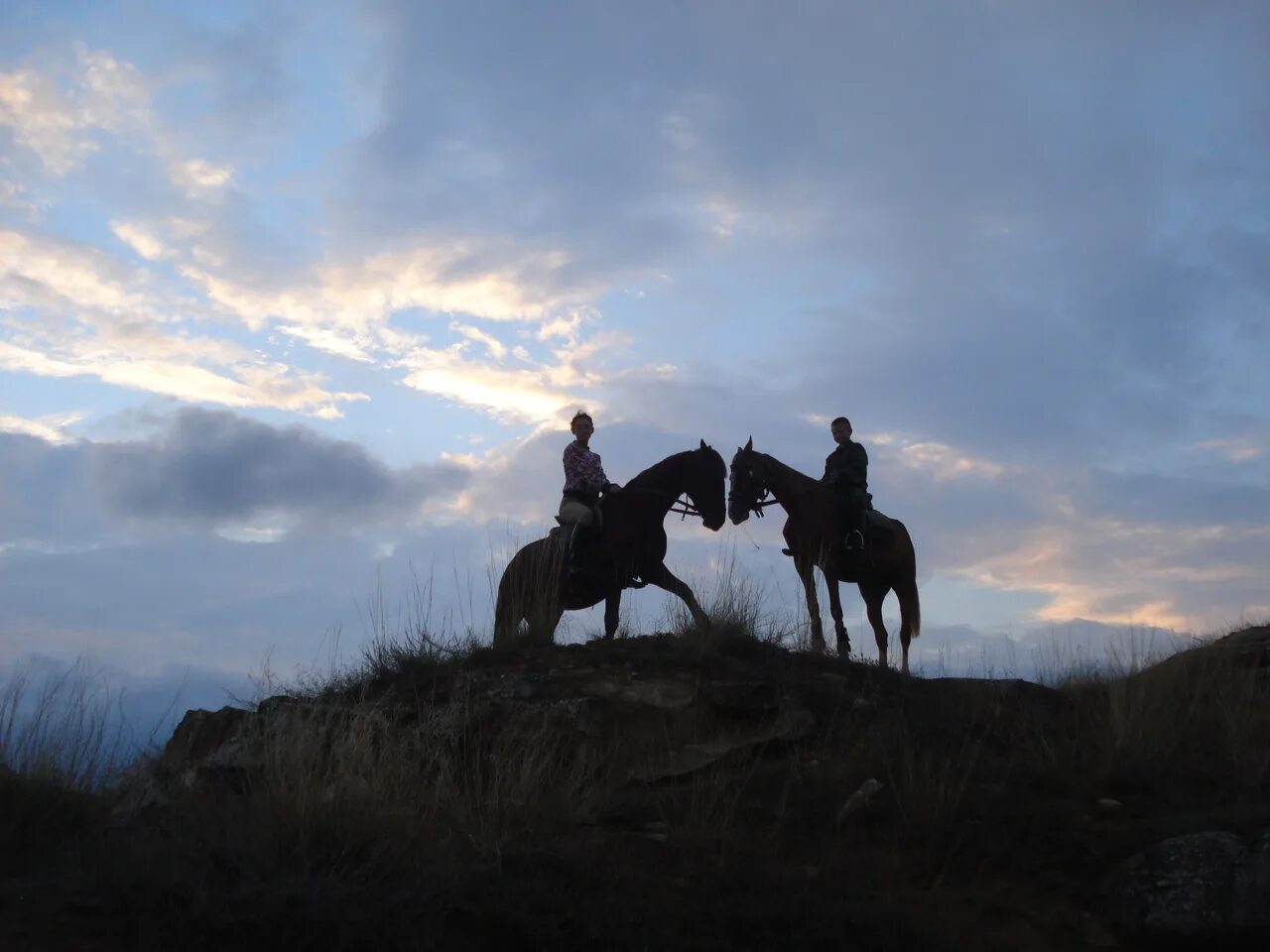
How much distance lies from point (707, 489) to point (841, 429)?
1.88m

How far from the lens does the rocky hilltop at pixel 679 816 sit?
6.20 metres

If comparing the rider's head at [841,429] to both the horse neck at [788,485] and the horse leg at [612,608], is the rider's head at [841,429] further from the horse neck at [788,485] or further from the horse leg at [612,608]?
the horse leg at [612,608]

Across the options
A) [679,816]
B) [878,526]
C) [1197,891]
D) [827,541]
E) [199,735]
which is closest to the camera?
[1197,891]

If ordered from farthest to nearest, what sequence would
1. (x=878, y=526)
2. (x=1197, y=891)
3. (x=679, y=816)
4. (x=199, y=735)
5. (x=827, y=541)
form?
(x=878, y=526), (x=827, y=541), (x=199, y=735), (x=679, y=816), (x=1197, y=891)

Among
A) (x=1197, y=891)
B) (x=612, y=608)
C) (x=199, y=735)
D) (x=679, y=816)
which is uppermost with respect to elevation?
(x=612, y=608)

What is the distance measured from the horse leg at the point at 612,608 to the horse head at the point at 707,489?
160 centimetres

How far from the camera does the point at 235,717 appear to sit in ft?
34.3

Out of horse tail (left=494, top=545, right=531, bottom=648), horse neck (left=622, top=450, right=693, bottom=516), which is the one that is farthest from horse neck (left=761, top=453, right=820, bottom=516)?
horse tail (left=494, top=545, right=531, bottom=648)

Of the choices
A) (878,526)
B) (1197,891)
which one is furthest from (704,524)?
(1197,891)

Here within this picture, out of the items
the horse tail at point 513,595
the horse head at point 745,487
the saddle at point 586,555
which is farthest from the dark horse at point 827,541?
the horse tail at point 513,595

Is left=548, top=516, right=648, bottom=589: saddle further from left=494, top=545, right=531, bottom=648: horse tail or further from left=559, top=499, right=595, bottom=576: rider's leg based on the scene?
left=494, top=545, right=531, bottom=648: horse tail

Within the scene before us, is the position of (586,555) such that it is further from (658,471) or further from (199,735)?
(199,735)

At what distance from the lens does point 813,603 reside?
13.2 m

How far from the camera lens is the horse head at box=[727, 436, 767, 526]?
47.3 feet
